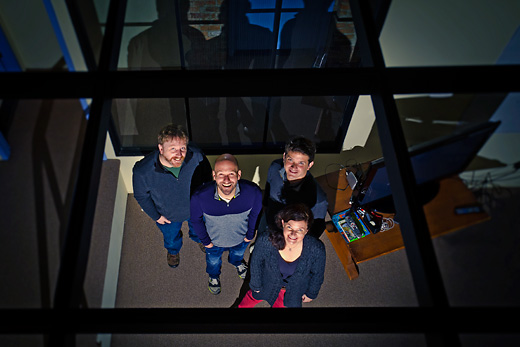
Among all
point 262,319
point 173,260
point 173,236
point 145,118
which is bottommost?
point 262,319

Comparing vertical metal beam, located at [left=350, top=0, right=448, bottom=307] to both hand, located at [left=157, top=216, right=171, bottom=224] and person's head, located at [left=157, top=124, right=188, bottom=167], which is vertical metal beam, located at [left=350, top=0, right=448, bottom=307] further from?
hand, located at [left=157, top=216, right=171, bottom=224]

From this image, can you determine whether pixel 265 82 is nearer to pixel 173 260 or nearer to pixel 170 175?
pixel 170 175

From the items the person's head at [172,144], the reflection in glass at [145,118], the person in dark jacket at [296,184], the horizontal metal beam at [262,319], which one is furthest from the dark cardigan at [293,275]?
the reflection in glass at [145,118]

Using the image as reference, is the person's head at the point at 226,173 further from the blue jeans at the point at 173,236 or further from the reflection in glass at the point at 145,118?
the reflection in glass at the point at 145,118

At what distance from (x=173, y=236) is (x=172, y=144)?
112cm

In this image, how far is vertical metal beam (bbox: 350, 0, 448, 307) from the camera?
101 centimetres

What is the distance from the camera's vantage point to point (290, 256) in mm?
2391

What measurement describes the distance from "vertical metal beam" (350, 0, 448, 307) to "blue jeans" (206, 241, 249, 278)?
2.03 metres

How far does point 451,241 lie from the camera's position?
1.38 m

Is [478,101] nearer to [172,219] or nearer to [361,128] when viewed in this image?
[361,128]

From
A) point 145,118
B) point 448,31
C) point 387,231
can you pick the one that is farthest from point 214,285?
point 448,31

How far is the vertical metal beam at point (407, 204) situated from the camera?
1.01 meters

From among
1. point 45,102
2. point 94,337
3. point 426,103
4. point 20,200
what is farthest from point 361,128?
point 45,102

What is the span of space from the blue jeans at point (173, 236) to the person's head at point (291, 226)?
3.69 ft
